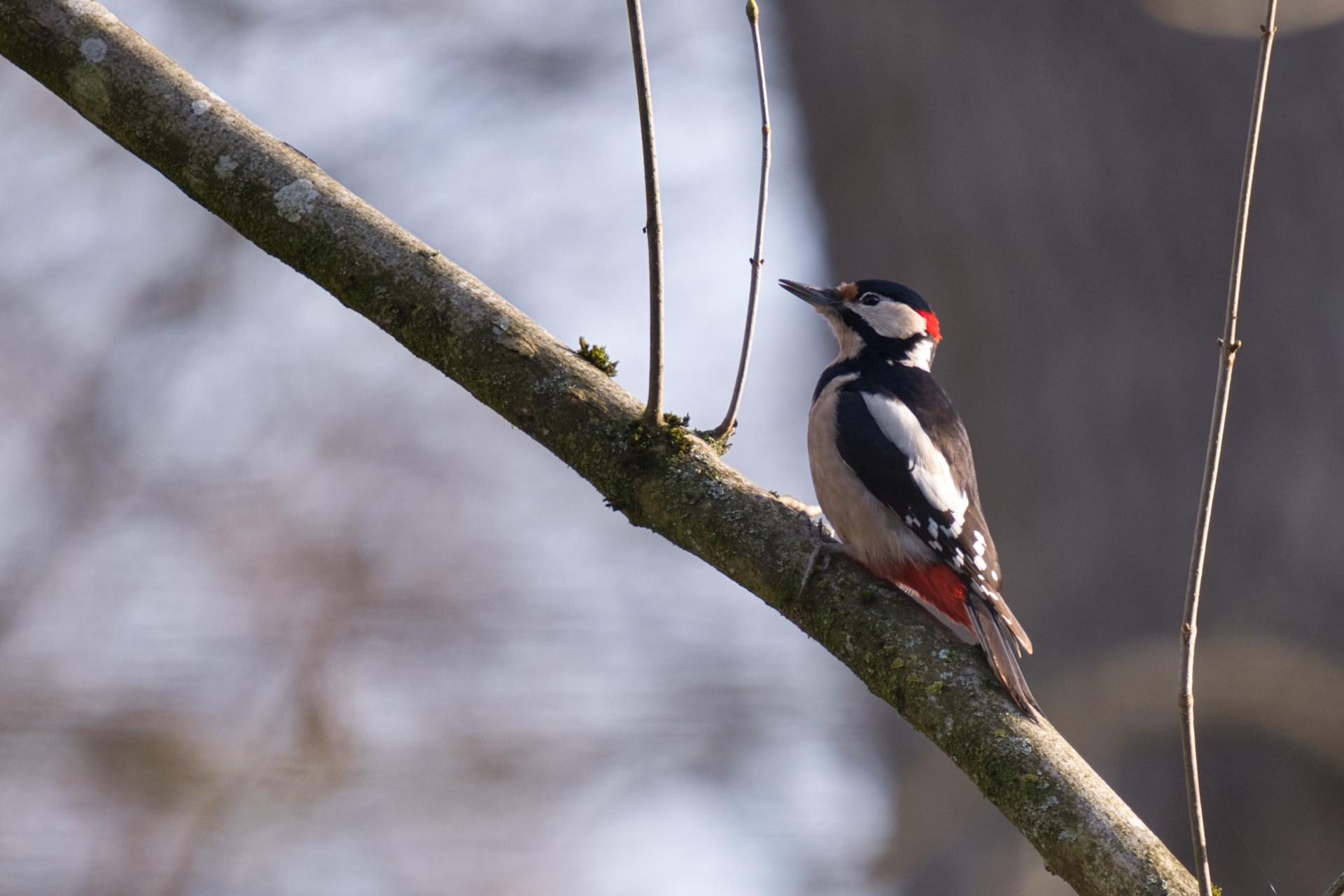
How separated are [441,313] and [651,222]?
43 centimetres

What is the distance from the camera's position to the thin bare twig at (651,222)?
1.99m

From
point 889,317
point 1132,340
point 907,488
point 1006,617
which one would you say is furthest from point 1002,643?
point 1132,340

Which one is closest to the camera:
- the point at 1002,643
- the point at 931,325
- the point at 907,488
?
the point at 1002,643

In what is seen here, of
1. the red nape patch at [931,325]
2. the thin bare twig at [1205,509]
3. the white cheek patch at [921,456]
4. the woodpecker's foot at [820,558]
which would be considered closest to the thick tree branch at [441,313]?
the woodpecker's foot at [820,558]

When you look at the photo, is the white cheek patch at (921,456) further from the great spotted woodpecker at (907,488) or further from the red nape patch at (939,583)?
the red nape patch at (939,583)

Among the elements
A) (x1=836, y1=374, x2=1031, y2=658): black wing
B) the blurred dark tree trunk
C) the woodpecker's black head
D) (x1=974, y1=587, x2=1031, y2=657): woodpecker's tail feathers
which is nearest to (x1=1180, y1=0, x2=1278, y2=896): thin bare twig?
(x1=974, y1=587, x2=1031, y2=657): woodpecker's tail feathers

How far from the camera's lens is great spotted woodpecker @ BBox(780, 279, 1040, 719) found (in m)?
2.82

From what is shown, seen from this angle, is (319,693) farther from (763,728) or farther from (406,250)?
(406,250)

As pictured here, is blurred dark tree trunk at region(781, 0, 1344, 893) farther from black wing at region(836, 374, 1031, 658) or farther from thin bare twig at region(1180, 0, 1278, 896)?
thin bare twig at region(1180, 0, 1278, 896)

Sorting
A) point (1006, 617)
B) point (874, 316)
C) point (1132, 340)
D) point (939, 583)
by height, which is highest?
point (1132, 340)

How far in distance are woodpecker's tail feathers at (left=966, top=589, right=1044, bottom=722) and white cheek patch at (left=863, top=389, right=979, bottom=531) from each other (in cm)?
32

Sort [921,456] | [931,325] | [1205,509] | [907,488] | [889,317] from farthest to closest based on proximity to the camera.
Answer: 1. [931,325]
2. [889,317]
3. [921,456]
4. [907,488]
5. [1205,509]

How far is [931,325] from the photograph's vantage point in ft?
13.5

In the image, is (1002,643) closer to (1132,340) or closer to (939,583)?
(939,583)
